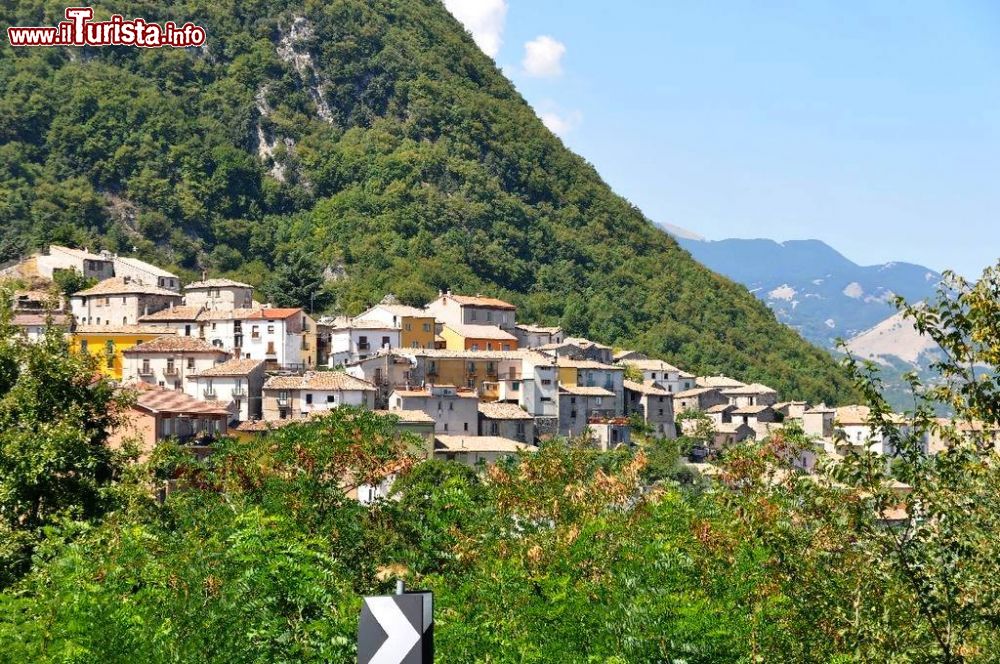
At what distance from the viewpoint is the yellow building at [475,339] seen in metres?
88.3

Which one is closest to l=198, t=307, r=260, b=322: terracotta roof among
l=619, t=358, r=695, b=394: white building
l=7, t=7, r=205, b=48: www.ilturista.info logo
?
l=619, t=358, r=695, b=394: white building

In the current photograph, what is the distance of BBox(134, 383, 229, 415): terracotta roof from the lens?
6100 centimetres

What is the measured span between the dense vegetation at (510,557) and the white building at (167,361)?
1968 inches

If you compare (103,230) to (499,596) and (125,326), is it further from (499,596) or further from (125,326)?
(499,596)

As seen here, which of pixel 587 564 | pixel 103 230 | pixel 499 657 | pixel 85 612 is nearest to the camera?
pixel 85 612

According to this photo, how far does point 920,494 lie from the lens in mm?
14055

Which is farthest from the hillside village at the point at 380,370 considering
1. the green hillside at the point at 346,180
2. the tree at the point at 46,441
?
the tree at the point at 46,441

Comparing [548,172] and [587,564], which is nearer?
[587,564]

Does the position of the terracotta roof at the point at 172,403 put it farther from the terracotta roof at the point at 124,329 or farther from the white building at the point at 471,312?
the white building at the point at 471,312

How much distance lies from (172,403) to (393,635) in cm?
5696

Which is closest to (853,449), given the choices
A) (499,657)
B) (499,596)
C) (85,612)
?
(499,657)

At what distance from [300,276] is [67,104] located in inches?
2082

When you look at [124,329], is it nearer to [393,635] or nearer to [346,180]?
[346,180]

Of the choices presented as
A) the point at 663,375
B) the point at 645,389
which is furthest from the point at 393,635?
the point at 663,375
